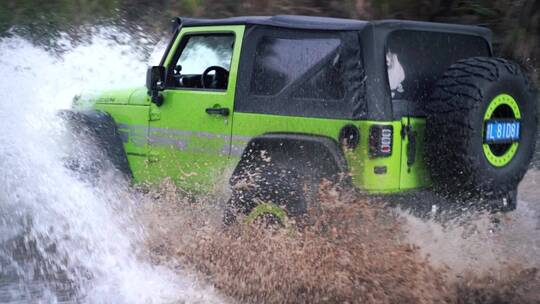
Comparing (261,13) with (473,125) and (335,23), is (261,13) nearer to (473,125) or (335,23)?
(335,23)

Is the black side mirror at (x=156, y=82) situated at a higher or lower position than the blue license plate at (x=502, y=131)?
higher

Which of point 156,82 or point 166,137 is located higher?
point 156,82

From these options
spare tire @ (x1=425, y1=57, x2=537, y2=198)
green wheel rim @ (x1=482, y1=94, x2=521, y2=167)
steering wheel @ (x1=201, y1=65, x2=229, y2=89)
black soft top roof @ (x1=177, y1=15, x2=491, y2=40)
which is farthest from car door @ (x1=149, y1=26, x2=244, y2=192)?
green wheel rim @ (x1=482, y1=94, x2=521, y2=167)

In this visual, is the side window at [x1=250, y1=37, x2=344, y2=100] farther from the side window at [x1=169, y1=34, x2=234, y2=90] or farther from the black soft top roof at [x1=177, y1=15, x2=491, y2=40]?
the side window at [x1=169, y1=34, x2=234, y2=90]

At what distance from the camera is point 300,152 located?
5238 millimetres

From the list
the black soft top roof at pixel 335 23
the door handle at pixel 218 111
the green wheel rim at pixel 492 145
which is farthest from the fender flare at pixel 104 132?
the green wheel rim at pixel 492 145

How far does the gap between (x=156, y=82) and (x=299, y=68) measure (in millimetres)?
1347

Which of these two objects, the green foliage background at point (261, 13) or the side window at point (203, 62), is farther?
the green foliage background at point (261, 13)

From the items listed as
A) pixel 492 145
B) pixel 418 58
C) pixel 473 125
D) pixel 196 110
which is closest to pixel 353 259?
pixel 473 125

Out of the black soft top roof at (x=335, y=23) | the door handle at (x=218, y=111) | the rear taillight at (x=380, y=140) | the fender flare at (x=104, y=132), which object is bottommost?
the fender flare at (x=104, y=132)

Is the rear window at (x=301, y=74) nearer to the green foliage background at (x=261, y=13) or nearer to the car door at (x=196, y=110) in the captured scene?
the car door at (x=196, y=110)

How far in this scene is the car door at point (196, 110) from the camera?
573cm

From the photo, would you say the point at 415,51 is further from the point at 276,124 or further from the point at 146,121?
the point at 146,121

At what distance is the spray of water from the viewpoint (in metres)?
5.10
